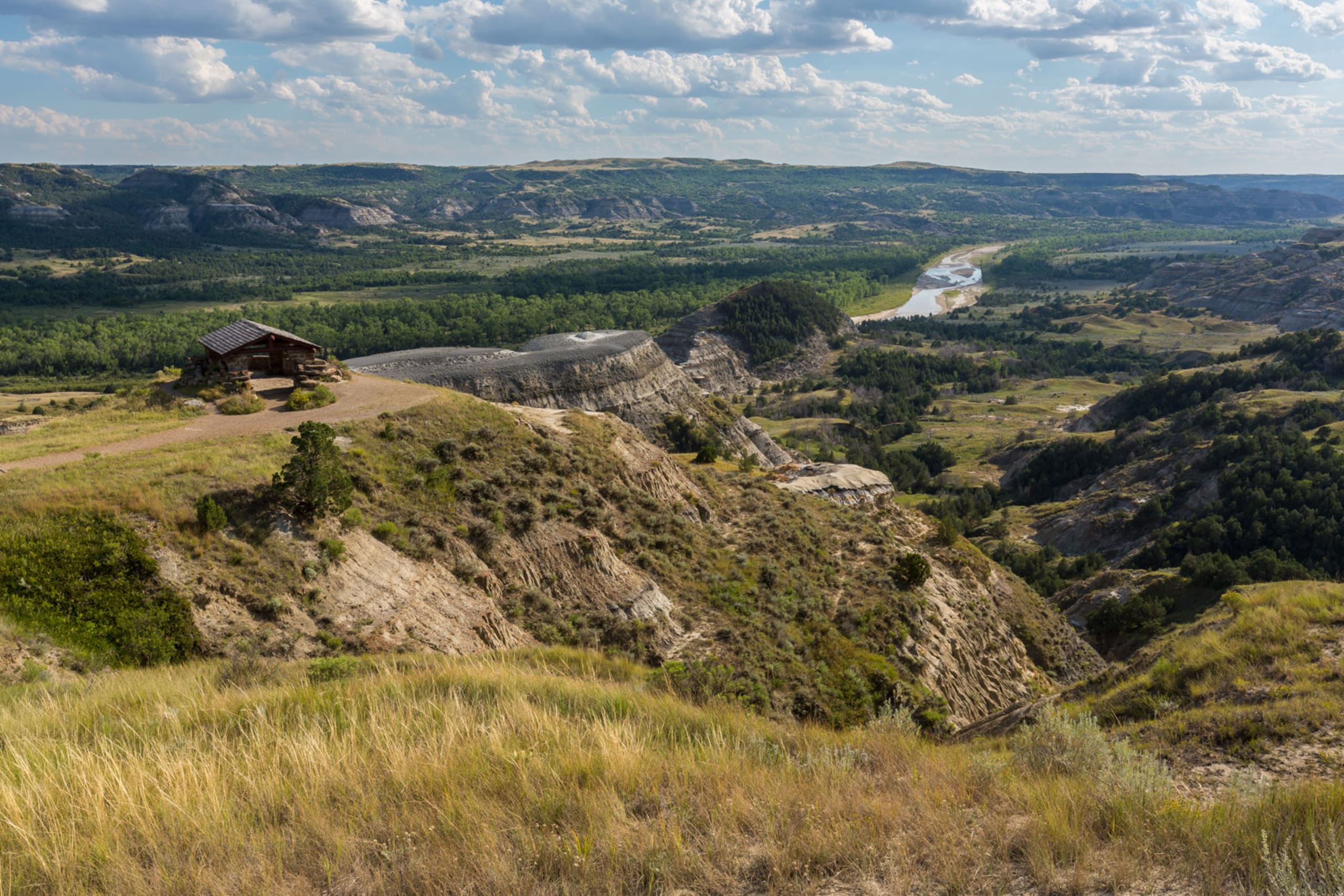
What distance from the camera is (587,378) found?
69.9 m

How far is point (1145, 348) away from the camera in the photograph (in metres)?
154

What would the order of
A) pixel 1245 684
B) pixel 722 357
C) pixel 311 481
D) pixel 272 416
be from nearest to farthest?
1. pixel 1245 684
2. pixel 311 481
3. pixel 272 416
4. pixel 722 357

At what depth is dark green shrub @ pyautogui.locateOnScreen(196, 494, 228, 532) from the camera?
19.0m

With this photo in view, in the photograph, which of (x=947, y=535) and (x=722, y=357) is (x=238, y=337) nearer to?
(x=947, y=535)

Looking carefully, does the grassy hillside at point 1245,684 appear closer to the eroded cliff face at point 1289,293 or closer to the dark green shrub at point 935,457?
the dark green shrub at point 935,457

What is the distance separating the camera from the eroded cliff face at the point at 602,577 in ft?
63.5

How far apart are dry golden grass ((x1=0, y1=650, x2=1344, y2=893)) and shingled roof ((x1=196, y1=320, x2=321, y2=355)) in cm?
2582

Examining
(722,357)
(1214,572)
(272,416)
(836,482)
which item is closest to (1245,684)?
(272,416)

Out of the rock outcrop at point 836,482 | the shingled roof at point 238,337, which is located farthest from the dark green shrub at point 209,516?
the rock outcrop at point 836,482

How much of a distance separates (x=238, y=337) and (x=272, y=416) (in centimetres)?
608

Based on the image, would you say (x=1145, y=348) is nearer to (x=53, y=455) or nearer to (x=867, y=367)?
(x=867, y=367)

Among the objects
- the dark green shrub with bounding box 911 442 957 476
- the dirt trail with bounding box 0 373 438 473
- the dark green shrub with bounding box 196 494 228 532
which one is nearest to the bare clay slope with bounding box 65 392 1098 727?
the dark green shrub with bounding box 196 494 228 532

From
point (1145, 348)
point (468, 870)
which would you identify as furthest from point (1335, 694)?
point (1145, 348)

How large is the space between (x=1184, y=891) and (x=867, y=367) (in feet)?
433
